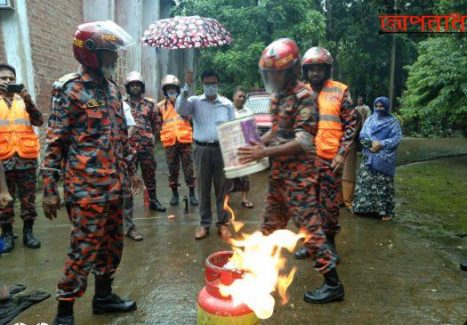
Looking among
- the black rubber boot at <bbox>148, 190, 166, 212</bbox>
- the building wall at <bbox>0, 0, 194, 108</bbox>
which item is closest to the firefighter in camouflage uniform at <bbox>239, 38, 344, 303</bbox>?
the black rubber boot at <bbox>148, 190, 166, 212</bbox>

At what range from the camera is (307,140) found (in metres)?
3.35

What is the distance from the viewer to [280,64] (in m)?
3.36

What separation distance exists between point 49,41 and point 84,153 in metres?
6.69

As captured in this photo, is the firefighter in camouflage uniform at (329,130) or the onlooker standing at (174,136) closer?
the firefighter in camouflage uniform at (329,130)

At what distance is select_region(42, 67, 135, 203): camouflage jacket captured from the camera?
3.06 m

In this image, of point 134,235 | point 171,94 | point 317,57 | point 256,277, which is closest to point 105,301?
point 256,277

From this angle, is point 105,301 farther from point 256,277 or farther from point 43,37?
point 43,37

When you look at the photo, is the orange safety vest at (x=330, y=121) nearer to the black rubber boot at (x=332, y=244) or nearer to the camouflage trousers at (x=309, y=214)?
the black rubber boot at (x=332, y=244)

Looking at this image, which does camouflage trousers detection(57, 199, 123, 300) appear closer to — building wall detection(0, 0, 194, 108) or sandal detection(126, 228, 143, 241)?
sandal detection(126, 228, 143, 241)

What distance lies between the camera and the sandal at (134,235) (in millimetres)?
5305

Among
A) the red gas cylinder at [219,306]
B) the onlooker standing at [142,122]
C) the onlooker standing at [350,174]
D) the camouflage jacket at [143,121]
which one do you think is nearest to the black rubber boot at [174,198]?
the onlooker standing at [142,122]

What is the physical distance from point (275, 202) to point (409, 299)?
1.54 m

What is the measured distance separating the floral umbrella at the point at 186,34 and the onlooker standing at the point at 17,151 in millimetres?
1841

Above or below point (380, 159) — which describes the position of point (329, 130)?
above
